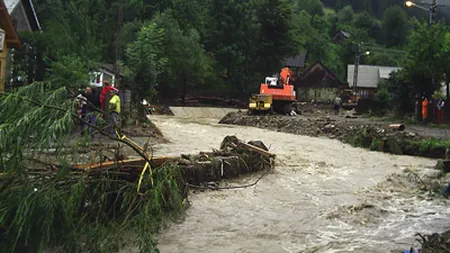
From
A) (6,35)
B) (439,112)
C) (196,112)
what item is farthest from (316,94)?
(6,35)

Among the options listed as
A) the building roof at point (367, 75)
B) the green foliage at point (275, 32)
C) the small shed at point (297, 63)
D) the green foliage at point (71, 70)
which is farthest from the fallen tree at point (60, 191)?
the small shed at point (297, 63)

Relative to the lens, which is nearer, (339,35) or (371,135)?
(371,135)

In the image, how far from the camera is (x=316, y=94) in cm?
6216

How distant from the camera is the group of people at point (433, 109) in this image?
102ft

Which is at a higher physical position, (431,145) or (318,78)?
(318,78)

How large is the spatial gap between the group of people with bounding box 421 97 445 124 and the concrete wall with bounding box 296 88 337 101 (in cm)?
2944

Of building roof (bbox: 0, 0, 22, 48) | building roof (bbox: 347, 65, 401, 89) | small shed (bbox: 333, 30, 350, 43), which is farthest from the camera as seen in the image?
small shed (bbox: 333, 30, 350, 43)

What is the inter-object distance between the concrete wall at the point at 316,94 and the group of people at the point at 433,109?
96.6 ft

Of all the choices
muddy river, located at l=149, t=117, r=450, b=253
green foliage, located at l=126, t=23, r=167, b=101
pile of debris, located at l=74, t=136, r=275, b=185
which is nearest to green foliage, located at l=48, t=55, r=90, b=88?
green foliage, located at l=126, t=23, r=167, b=101

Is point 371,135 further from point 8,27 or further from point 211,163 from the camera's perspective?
point 8,27

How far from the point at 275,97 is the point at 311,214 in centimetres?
2537

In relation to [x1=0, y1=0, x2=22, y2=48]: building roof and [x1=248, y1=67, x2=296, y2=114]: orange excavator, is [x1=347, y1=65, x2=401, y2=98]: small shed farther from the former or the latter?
[x1=0, y1=0, x2=22, y2=48]: building roof

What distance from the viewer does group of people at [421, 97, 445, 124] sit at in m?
31.0

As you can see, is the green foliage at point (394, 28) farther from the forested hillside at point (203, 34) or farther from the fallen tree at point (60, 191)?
the fallen tree at point (60, 191)
